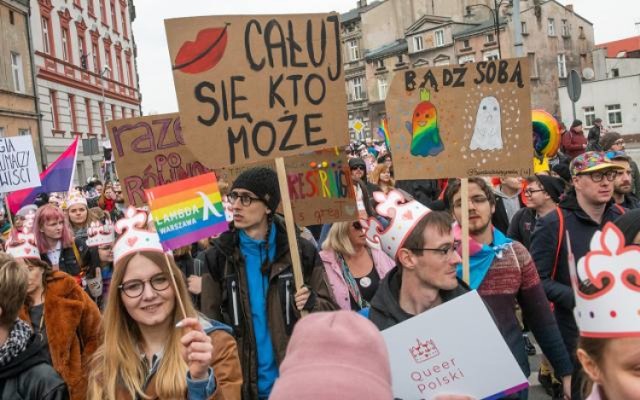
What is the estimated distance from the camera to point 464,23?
56469 mm

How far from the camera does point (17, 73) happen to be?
3186 centimetres

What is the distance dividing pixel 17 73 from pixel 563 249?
3215cm

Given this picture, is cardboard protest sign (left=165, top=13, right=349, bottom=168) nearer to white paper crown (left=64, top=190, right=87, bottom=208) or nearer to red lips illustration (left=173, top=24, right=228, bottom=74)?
red lips illustration (left=173, top=24, right=228, bottom=74)

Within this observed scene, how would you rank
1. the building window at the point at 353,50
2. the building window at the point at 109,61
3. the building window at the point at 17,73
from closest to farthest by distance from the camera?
the building window at the point at 17,73, the building window at the point at 109,61, the building window at the point at 353,50

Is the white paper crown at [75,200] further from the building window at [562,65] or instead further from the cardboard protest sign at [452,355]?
the building window at [562,65]

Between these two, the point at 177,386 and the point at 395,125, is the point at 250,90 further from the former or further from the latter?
the point at 177,386

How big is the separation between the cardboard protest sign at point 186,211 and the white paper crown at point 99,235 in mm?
3770

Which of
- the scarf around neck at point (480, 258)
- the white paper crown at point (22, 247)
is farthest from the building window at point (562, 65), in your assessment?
the white paper crown at point (22, 247)

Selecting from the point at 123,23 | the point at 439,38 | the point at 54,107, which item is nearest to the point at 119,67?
the point at 123,23

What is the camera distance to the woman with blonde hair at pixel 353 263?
458 centimetres

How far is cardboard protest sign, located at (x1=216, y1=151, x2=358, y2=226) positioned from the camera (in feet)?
14.6

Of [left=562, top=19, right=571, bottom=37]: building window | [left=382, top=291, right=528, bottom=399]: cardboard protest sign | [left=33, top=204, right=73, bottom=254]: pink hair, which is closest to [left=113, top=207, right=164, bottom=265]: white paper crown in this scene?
[left=382, top=291, right=528, bottom=399]: cardboard protest sign

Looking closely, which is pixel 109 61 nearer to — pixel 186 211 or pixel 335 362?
pixel 186 211

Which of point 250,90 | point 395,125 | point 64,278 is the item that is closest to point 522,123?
point 395,125
